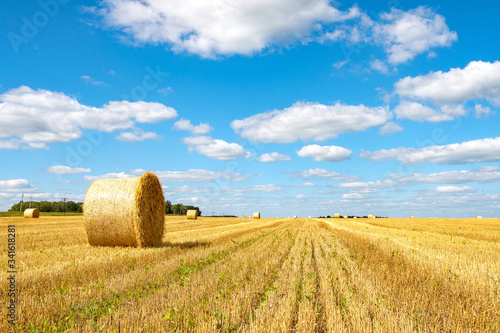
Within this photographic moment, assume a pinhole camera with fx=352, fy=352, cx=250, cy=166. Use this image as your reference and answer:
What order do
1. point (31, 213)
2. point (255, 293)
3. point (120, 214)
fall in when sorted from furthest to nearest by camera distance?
point (31, 213) < point (120, 214) < point (255, 293)

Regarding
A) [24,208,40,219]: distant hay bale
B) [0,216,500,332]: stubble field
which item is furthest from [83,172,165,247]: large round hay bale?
[24,208,40,219]: distant hay bale

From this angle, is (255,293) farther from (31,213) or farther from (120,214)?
(31,213)

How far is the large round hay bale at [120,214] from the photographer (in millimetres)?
12773

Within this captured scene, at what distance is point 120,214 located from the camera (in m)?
12.9

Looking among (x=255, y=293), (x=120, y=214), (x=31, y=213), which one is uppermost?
(x=120, y=214)

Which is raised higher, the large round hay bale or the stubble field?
the large round hay bale

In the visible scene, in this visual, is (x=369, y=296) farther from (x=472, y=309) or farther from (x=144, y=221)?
(x=144, y=221)

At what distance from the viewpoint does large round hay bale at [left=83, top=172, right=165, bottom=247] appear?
12.8m

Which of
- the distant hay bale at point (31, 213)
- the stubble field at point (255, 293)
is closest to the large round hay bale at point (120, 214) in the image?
the stubble field at point (255, 293)

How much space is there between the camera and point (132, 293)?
6.05m

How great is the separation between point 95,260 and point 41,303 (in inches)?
159

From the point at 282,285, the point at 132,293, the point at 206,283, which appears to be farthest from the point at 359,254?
the point at 132,293

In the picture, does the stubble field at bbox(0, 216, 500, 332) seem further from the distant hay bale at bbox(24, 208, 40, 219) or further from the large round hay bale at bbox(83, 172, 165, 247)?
the distant hay bale at bbox(24, 208, 40, 219)

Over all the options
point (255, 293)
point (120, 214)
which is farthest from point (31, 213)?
point (255, 293)
